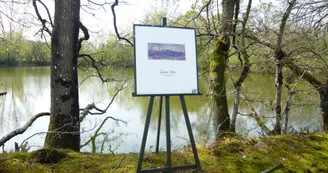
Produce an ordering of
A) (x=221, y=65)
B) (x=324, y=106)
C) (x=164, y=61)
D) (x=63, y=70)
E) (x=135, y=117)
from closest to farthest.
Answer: (x=164, y=61) < (x=63, y=70) < (x=221, y=65) < (x=324, y=106) < (x=135, y=117)

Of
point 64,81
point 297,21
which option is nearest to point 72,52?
point 64,81

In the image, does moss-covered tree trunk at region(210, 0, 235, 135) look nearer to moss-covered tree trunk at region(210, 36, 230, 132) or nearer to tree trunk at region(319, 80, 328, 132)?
moss-covered tree trunk at region(210, 36, 230, 132)

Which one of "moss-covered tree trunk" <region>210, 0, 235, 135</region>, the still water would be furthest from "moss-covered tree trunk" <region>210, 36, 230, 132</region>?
the still water

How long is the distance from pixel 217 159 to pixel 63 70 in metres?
1.99

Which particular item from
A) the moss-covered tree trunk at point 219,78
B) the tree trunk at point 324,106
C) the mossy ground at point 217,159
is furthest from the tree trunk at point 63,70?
the tree trunk at point 324,106

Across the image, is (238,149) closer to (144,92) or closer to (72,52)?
(144,92)

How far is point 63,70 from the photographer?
3.02 m

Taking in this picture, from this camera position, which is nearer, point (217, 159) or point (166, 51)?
point (166, 51)

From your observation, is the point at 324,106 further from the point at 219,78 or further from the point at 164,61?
the point at 164,61

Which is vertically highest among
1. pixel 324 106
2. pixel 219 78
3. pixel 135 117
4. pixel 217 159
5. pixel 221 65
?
pixel 221 65

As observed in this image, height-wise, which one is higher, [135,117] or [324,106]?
[324,106]

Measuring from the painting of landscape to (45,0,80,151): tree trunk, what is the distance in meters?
1.52

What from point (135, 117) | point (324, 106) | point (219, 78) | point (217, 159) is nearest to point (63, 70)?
point (217, 159)

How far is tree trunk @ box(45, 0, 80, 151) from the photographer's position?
301cm
